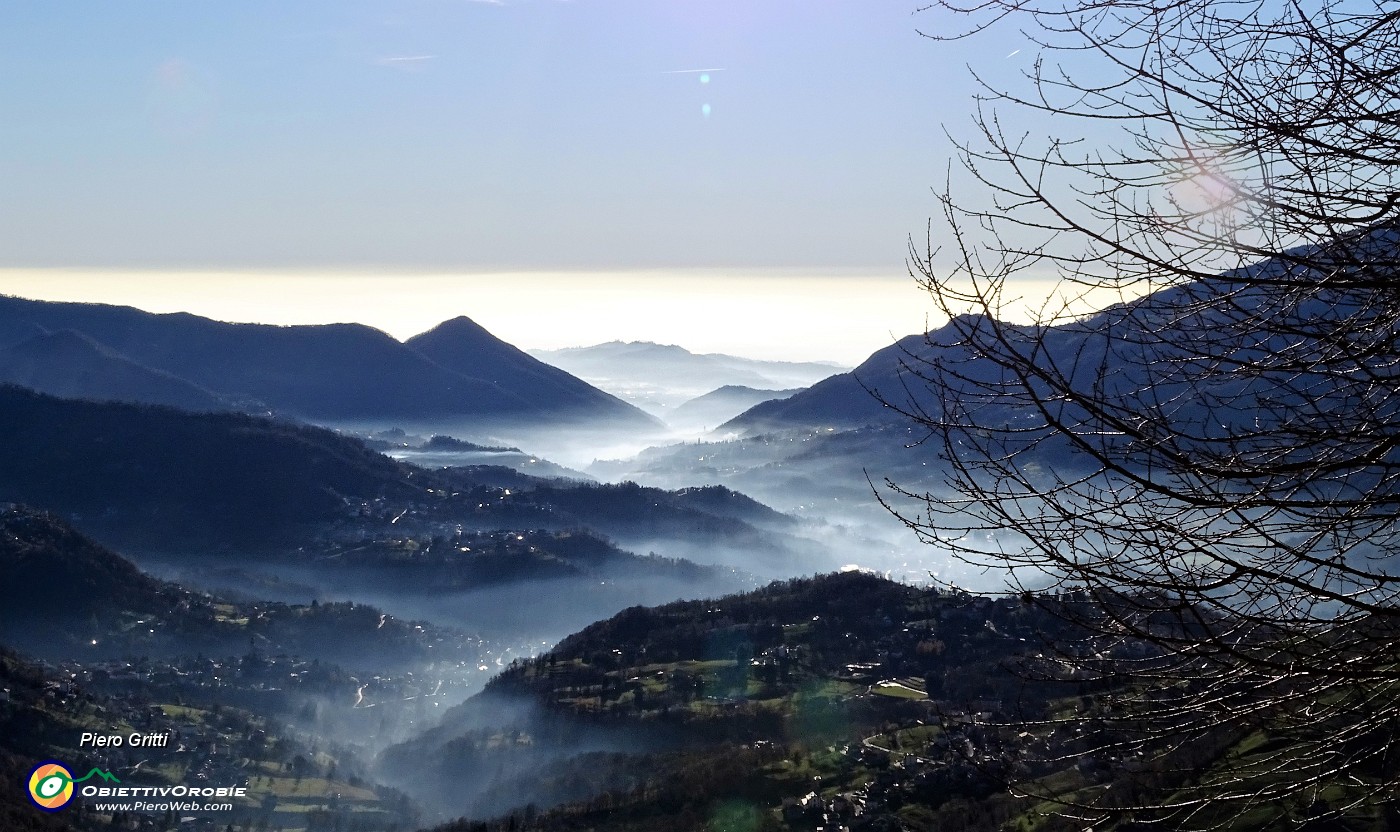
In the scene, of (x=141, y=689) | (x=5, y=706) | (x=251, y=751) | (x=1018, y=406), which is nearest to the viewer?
(x=1018, y=406)

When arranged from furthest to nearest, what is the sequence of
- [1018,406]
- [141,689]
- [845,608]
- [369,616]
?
1. [369,616]
2. [141,689]
3. [845,608]
4. [1018,406]

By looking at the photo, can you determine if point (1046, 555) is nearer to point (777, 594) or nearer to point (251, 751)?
point (251, 751)

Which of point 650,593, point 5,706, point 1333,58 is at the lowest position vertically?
point 650,593

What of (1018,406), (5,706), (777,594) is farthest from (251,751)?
(1018,406)

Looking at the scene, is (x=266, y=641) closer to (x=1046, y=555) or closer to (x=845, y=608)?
(x=845, y=608)

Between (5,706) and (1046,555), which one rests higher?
(1046,555)

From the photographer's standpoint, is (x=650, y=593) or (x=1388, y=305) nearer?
(x=1388, y=305)

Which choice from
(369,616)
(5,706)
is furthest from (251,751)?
(369,616)
